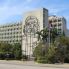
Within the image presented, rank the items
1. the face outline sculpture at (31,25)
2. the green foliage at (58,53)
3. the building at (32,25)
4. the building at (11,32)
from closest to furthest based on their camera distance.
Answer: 1. the green foliage at (58,53)
2. the building at (32,25)
3. the face outline sculpture at (31,25)
4. the building at (11,32)

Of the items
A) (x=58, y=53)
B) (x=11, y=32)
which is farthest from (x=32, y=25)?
(x=58, y=53)

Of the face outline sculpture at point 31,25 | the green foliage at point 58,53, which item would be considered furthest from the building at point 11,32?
the green foliage at point 58,53

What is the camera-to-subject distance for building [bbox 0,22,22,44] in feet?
558

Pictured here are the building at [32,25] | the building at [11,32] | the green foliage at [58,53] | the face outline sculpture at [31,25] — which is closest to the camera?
the green foliage at [58,53]

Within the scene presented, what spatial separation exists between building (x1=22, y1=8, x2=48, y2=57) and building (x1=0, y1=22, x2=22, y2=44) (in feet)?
139

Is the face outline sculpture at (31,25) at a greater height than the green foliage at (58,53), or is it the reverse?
the face outline sculpture at (31,25)

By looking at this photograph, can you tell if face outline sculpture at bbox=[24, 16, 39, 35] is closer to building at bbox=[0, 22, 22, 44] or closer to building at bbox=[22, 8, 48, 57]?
building at bbox=[22, 8, 48, 57]

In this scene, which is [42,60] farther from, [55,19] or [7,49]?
[55,19]

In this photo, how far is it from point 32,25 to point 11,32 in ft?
179

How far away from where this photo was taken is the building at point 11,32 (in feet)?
558

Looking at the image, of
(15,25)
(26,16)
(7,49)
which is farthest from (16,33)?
(7,49)

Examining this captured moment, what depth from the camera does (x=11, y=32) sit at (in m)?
176

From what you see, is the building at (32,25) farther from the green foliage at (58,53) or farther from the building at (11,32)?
the green foliage at (58,53)

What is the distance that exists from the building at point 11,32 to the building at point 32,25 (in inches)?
1674
